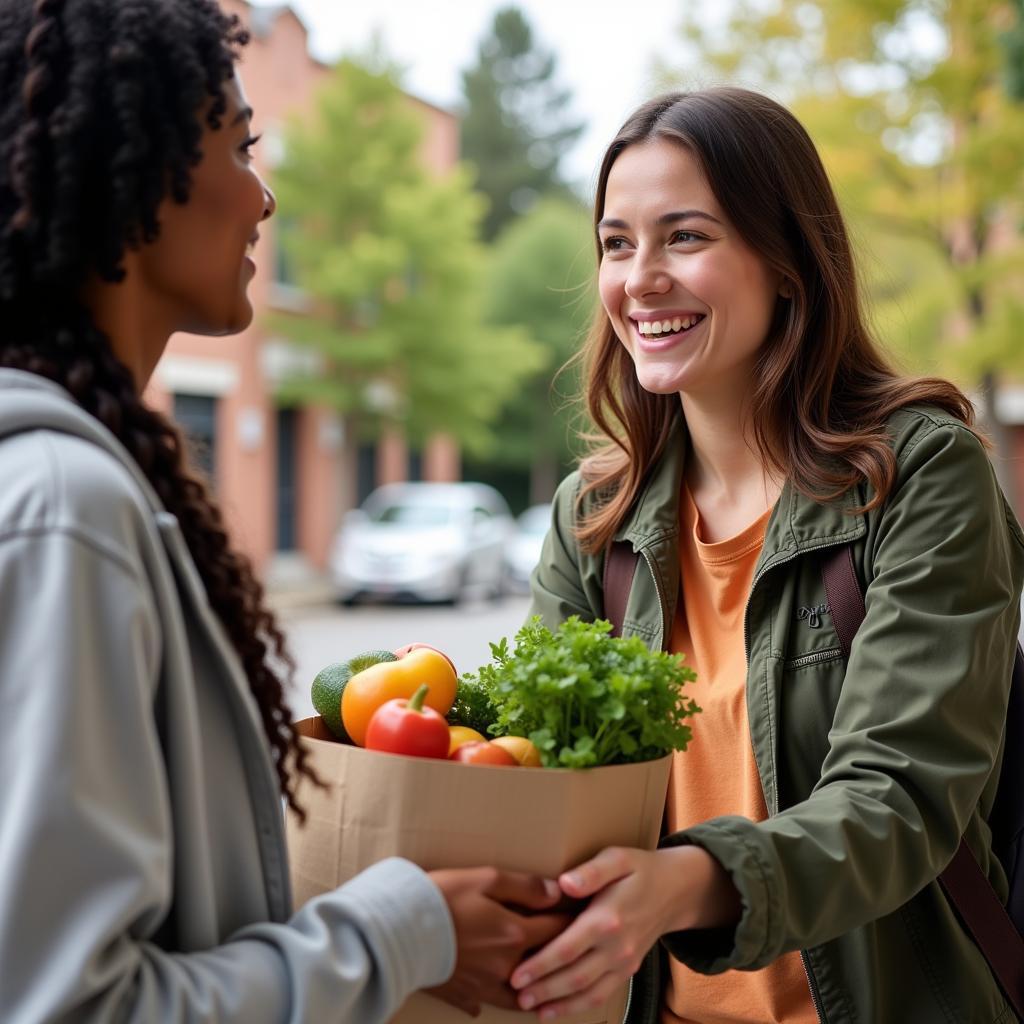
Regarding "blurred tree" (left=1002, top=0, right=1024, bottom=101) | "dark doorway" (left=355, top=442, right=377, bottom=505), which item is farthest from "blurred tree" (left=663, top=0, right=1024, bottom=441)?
"dark doorway" (left=355, top=442, right=377, bottom=505)

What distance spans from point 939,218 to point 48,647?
1555cm

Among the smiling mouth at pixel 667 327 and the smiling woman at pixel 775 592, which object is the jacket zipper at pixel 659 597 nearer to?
the smiling woman at pixel 775 592

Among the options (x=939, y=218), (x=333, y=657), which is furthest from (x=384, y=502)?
(x=939, y=218)

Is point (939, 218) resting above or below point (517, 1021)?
above

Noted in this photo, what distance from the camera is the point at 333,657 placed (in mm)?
12258

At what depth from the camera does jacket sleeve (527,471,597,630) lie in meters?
2.42

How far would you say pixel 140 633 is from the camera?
1.15 m

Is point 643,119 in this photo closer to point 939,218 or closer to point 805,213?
point 805,213

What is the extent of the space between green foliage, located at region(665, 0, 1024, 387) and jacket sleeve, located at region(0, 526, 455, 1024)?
45.2 feet

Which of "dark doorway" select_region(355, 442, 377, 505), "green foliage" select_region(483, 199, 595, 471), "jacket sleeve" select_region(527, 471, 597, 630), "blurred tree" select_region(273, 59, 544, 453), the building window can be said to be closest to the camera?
"jacket sleeve" select_region(527, 471, 597, 630)

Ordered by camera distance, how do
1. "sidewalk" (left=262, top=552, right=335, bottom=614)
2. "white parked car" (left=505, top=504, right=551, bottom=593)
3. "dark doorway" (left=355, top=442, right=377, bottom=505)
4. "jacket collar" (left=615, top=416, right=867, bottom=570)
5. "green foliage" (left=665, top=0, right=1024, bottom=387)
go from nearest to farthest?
"jacket collar" (left=615, top=416, right=867, bottom=570) → "green foliage" (left=665, top=0, right=1024, bottom=387) → "sidewalk" (left=262, top=552, right=335, bottom=614) → "white parked car" (left=505, top=504, right=551, bottom=593) → "dark doorway" (left=355, top=442, right=377, bottom=505)

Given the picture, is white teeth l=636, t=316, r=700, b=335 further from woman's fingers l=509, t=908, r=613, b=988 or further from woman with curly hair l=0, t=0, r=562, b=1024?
woman's fingers l=509, t=908, r=613, b=988

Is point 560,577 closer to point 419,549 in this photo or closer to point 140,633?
point 140,633

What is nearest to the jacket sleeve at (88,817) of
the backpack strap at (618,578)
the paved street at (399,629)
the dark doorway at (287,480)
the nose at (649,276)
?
the backpack strap at (618,578)
